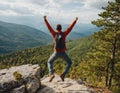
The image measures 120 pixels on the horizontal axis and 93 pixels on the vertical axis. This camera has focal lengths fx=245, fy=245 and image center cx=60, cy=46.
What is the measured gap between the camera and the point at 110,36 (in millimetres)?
29484

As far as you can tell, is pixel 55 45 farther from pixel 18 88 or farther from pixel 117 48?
pixel 117 48

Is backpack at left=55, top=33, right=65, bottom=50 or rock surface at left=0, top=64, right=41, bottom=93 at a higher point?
backpack at left=55, top=33, right=65, bottom=50

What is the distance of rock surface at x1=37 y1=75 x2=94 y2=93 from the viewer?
1728 centimetres

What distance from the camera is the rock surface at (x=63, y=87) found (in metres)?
17.3

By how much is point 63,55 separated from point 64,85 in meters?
2.61

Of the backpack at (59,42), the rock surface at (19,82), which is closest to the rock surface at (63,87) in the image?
the rock surface at (19,82)

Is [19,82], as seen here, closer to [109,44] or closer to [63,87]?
[63,87]

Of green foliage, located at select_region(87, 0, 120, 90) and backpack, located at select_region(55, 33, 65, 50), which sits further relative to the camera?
green foliage, located at select_region(87, 0, 120, 90)

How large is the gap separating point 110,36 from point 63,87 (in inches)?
541

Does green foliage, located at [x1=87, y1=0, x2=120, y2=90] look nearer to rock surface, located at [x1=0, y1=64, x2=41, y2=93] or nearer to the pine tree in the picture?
the pine tree

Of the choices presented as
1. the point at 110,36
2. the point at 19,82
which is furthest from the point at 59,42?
the point at 110,36

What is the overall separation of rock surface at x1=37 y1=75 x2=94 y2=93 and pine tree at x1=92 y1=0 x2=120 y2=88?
39.9 ft

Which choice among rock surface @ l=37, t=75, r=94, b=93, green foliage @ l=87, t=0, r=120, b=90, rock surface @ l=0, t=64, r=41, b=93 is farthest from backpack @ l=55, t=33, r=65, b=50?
green foliage @ l=87, t=0, r=120, b=90

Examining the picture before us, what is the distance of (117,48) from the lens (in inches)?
1191
